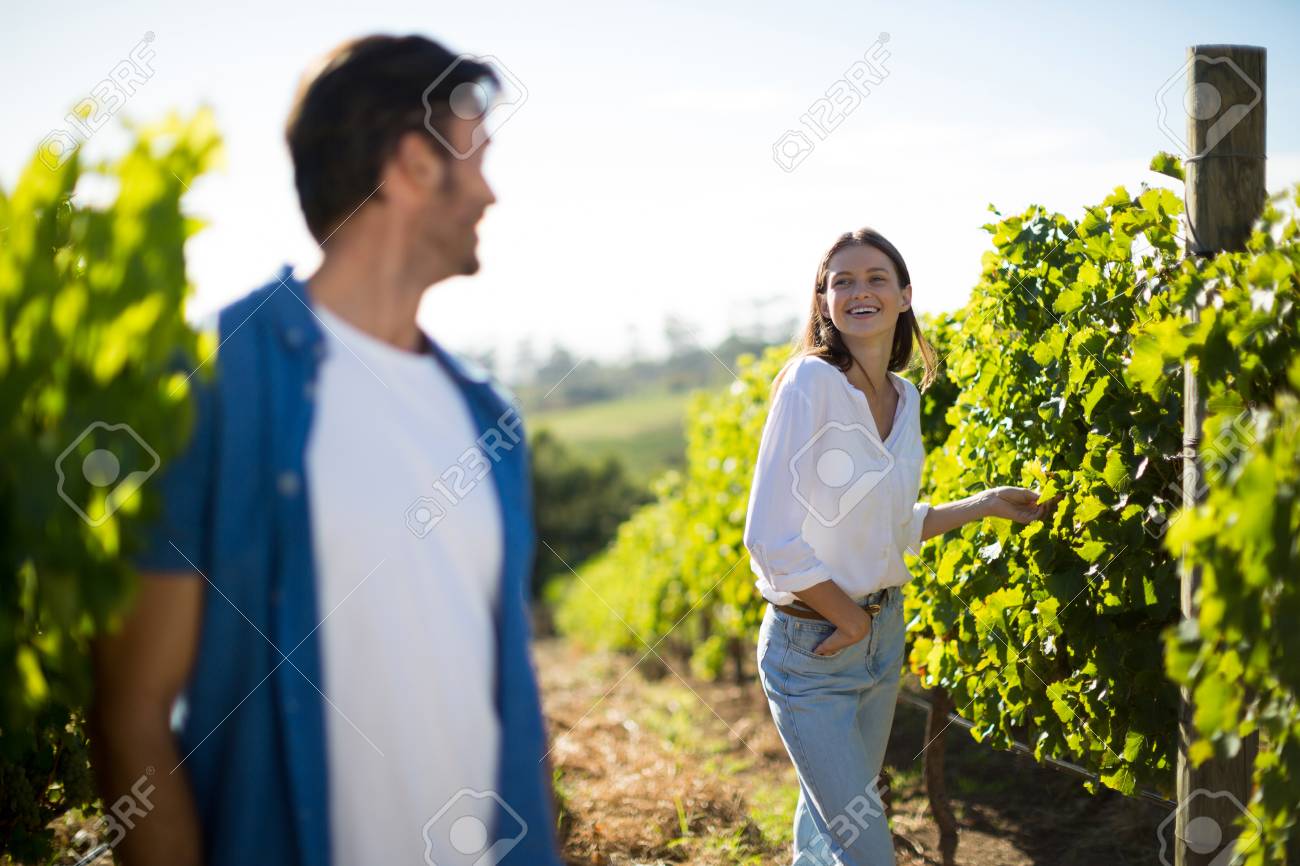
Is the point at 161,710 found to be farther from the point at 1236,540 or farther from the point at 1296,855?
the point at 1296,855

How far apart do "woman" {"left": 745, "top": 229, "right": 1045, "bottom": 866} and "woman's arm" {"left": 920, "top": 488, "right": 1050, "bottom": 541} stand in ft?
0.56

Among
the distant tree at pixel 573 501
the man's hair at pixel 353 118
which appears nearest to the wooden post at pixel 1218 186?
the man's hair at pixel 353 118

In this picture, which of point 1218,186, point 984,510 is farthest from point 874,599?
point 1218,186

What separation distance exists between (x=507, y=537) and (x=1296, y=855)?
2.22 m

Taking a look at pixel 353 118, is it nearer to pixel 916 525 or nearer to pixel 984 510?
pixel 916 525

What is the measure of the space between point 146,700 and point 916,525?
236 centimetres

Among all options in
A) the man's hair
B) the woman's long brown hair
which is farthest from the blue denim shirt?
the woman's long brown hair

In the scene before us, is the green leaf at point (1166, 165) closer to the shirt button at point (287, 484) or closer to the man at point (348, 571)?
the man at point (348, 571)

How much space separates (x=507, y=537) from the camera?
179cm

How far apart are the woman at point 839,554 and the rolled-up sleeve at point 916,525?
1 cm

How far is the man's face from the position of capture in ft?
5.75

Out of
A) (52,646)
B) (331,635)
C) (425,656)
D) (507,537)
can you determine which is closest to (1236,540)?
(507,537)

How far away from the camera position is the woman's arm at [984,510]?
11.2 ft

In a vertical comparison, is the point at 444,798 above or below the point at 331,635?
below
